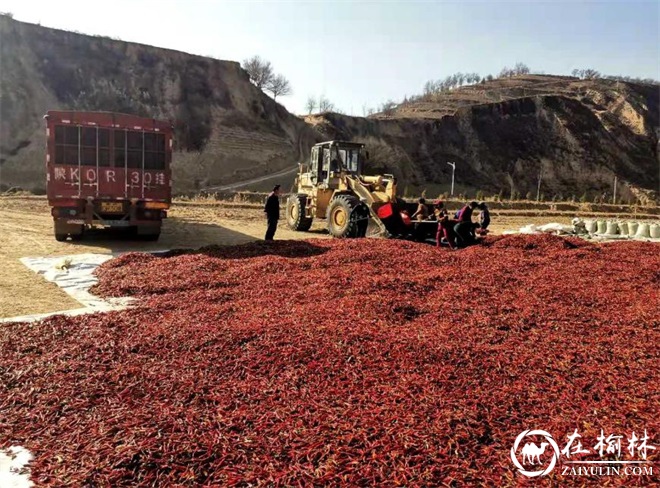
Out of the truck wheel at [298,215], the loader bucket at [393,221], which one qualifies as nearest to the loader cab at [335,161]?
the truck wheel at [298,215]

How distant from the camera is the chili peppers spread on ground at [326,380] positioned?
328 centimetres

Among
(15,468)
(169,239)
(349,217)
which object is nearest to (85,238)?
(169,239)

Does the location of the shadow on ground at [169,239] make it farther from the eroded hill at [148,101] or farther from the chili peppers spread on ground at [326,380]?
the eroded hill at [148,101]

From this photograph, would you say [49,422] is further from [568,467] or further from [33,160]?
[33,160]

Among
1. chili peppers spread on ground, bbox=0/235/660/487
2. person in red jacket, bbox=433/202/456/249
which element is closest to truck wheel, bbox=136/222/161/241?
chili peppers spread on ground, bbox=0/235/660/487

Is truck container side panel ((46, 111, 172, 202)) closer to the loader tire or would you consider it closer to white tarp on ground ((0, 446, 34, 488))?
the loader tire

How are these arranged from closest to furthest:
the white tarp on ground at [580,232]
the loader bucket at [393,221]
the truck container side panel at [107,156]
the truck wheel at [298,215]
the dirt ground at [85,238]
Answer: the dirt ground at [85,238] < the truck container side panel at [107,156] < the loader bucket at [393,221] < the white tarp on ground at [580,232] < the truck wheel at [298,215]

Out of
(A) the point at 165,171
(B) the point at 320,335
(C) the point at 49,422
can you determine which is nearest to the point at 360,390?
(B) the point at 320,335

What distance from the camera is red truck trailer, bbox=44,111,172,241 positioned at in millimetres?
12383

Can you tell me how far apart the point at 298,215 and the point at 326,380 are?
44.0 feet

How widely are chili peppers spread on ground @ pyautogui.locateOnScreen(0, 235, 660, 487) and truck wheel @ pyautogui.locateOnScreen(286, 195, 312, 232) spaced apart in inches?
373

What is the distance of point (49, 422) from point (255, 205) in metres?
23.3

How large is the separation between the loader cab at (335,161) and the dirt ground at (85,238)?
194 centimetres

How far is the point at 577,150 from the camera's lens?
63.9 m
